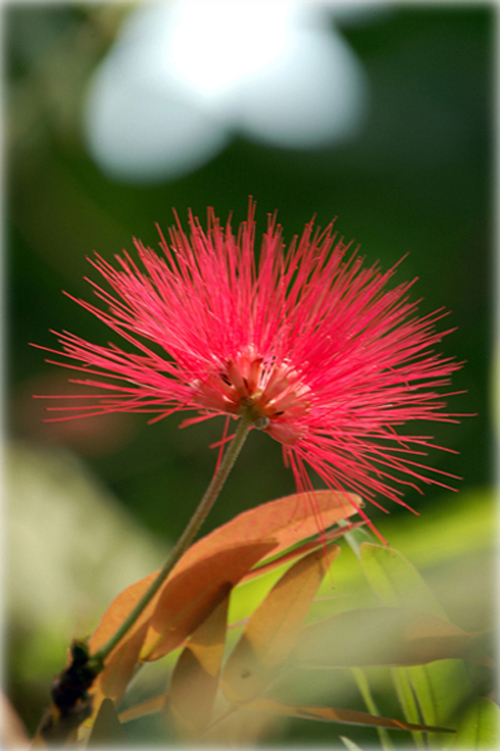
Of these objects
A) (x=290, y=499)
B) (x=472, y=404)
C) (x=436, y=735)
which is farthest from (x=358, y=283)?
(x=472, y=404)

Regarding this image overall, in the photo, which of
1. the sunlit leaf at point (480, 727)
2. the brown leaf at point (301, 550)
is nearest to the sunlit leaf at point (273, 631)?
the brown leaf at point (301, 550)

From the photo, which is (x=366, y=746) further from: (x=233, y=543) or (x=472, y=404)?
(x=472, y=404)

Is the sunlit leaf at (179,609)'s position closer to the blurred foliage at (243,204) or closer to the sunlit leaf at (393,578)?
the sunlit leaf at (393,578)

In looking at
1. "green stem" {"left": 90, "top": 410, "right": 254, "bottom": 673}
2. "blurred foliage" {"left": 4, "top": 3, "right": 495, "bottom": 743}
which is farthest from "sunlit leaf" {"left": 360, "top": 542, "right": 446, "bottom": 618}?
"blurred foliage" {"left": 4, "top": 3, "right": 495, "bottom": 743}

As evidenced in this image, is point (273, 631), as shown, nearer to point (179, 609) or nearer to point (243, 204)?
point (179, 609)

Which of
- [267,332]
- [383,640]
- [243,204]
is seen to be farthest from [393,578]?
[243,204]

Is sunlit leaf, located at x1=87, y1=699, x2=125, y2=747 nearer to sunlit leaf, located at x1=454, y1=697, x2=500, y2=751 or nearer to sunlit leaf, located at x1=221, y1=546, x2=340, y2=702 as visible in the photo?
sunlit leaf, located at x1=221, y1=546, x2=340, y2=702
